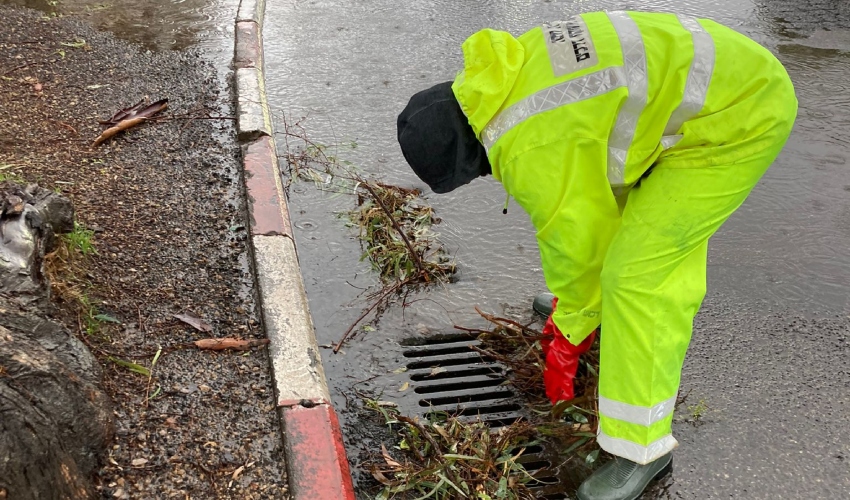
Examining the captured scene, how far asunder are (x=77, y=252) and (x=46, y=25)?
9.37ft

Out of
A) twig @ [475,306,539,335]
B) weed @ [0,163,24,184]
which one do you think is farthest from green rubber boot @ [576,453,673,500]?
weed @ [0,163,24,184]

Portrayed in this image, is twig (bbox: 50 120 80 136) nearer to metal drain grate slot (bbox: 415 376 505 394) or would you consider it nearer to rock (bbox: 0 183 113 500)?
rock (bbox: 0 183 113 500)

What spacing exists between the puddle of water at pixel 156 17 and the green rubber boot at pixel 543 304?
3.25 m

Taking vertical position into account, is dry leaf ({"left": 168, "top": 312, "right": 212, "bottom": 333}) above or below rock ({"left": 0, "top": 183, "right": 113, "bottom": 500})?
below

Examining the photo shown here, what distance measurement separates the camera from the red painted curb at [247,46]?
472 cm

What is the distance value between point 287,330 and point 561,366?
105 cm

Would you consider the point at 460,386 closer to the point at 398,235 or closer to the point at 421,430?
the point at 421,430

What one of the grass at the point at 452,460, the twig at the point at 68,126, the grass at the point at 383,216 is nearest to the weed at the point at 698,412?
the grass at the point at 452,460

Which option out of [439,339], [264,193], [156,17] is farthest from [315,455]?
[156,17]

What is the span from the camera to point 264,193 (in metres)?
3.50

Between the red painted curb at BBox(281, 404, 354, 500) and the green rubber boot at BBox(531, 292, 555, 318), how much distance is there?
1.01 m

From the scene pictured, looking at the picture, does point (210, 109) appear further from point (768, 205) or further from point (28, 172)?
point (768, 205)

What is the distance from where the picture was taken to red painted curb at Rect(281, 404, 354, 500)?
227cm

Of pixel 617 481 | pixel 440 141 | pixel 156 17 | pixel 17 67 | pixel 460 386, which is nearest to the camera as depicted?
pixel 440 141
